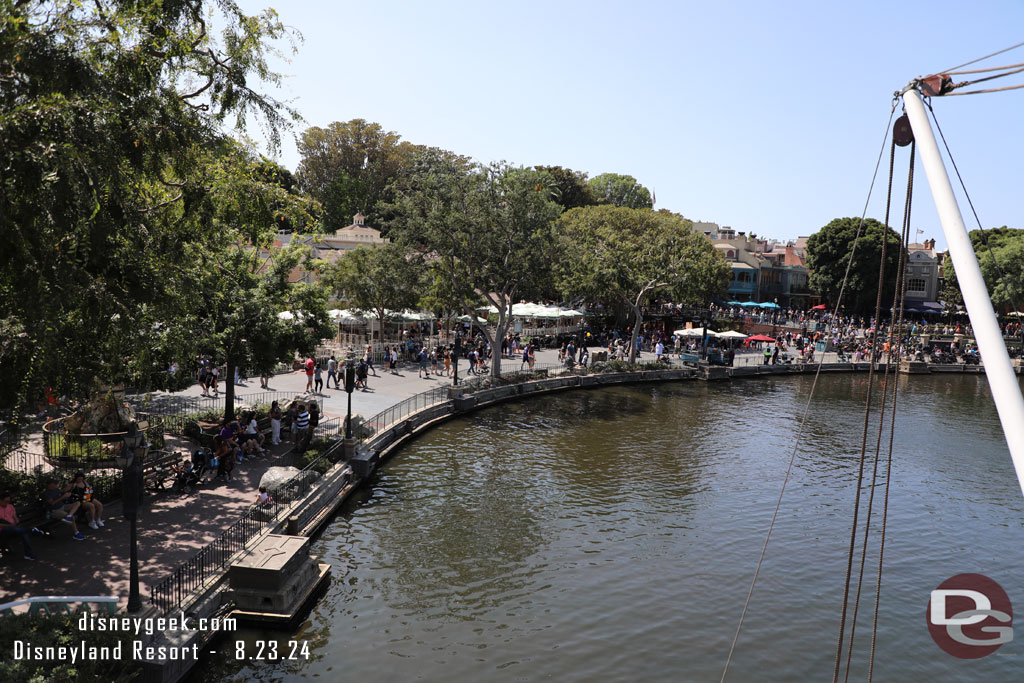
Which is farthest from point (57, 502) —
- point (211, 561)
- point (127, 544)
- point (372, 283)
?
point (372, 283)

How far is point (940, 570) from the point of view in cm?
1620

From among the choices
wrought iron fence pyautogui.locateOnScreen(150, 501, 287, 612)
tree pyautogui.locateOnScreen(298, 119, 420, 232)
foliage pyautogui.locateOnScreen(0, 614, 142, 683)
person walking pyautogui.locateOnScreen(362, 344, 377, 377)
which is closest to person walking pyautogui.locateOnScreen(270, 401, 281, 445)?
wrought iron fence pyautogui.locateOnScreen(150, 501, 287, 612)

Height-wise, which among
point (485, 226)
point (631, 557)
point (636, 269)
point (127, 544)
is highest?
point (485, 226)

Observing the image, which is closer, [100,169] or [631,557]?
[100,169]

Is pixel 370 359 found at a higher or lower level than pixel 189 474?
higher

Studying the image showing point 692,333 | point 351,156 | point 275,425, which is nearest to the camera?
point 275,425

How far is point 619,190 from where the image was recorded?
304ft

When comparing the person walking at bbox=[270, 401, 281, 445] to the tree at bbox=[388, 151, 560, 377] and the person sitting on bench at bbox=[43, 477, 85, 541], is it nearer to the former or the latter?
the person sitting on bench at bbox=[43, 477, 85, 541]

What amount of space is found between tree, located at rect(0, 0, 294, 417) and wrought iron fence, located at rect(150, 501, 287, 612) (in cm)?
394

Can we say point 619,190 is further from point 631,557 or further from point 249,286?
point 631,557

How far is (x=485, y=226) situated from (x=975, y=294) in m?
28.2

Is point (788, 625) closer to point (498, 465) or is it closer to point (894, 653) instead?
point (894, 653)

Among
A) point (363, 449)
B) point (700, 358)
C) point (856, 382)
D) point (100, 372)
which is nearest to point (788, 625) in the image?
point (363, 449)

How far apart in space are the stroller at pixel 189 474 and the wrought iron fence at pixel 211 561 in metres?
2.68
